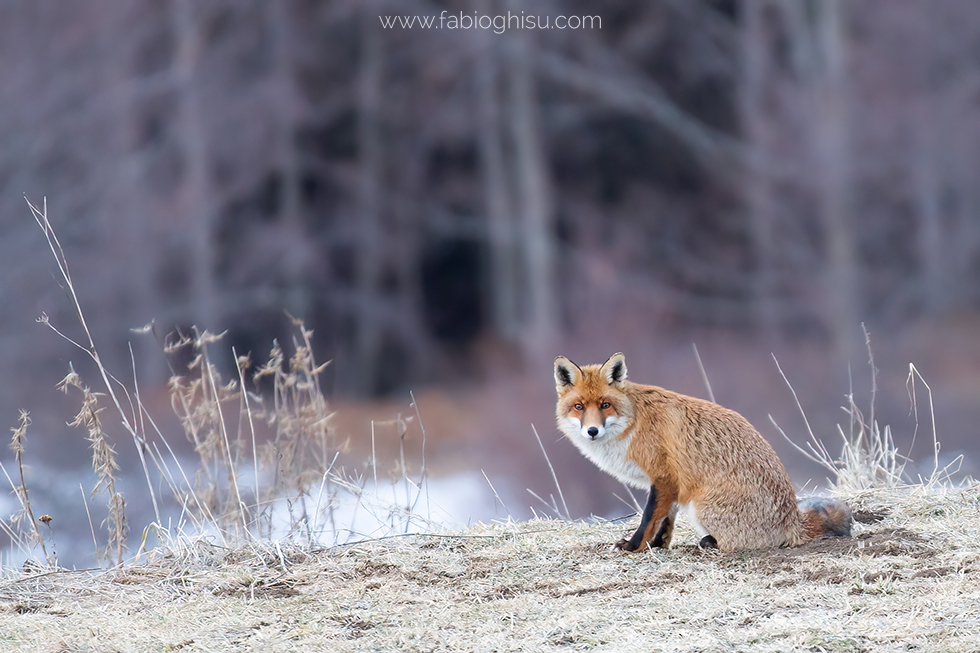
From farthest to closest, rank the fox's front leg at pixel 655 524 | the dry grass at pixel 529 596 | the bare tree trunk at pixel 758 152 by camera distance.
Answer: the bare tree trunk at pixel 758 152 → the fox's front leg at pixel 655 524 → the dry grass at pixel 529 596

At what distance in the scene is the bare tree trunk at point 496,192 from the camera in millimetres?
21078

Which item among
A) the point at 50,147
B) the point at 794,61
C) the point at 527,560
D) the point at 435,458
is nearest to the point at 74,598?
the point at 527,560

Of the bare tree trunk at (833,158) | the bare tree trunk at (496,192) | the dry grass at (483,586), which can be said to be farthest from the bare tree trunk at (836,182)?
the dry grass at (483,586)

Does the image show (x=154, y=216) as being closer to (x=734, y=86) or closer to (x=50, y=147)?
(x=50, y=147)

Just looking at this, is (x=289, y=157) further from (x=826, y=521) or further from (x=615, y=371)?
(x=826, y=521)

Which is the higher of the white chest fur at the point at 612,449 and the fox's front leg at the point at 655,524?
the white chest fur at the point at 612,449

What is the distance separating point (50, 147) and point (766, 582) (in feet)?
57.9

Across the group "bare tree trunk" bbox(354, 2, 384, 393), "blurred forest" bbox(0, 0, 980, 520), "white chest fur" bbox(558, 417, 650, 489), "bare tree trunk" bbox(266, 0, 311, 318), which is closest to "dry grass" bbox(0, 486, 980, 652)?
"white chest fur" bbox(558, 417, 650, 489)

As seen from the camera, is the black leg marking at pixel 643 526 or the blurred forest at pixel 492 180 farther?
the blurred forest at pixel 492 180

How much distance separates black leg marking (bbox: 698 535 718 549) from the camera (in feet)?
14.7

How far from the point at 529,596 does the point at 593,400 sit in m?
1.06

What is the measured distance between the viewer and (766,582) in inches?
154

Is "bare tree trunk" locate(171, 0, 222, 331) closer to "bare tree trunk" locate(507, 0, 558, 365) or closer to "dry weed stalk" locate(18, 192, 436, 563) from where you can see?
"bare tree trunk" locate(507, 0, 558, 365)

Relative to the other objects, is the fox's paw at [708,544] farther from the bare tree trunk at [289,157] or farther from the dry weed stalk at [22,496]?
the bare tree trunk at [289,157]
